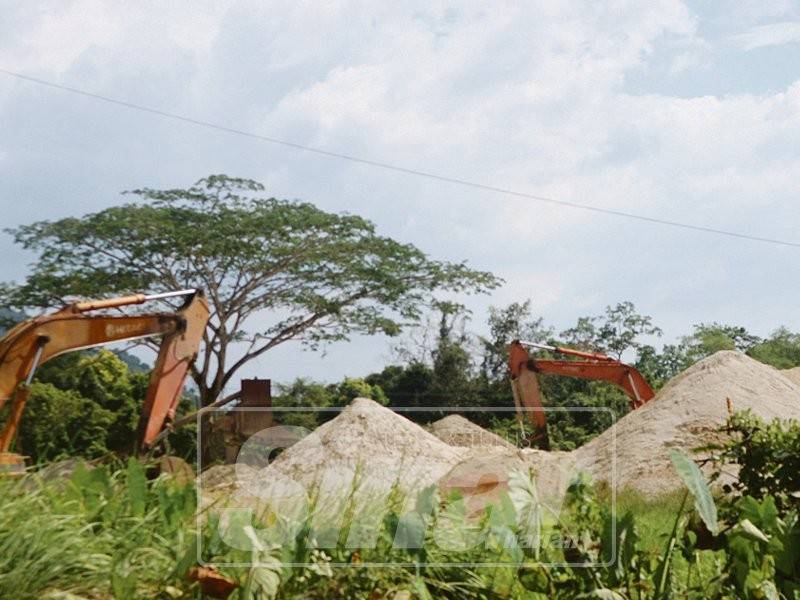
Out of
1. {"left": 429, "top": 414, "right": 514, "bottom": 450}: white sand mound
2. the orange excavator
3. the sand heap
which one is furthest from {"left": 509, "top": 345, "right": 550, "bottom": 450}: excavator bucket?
{"left": 429, "top": 414, "right": 514, "bottom": 450}: white sand mound

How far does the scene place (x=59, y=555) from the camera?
2.68 meters

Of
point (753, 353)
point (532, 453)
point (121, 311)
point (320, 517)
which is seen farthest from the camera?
point (753, 353)

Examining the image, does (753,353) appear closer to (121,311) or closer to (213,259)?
(213,259)

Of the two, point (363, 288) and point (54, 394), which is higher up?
point (363, 288)

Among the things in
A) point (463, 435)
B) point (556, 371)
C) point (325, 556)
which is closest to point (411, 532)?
point (325, 556)

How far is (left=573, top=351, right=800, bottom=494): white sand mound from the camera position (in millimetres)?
10211

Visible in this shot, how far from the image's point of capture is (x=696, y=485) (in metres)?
2.40

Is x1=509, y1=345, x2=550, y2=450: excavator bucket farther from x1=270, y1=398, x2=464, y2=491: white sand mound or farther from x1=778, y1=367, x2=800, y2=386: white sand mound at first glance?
x1=778, y1=367, x2=800, y2=386: white sand mound

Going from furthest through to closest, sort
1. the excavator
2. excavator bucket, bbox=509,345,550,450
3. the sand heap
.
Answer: excavator bucket, bbox=509,345,550,450
the sand heap
the excavator

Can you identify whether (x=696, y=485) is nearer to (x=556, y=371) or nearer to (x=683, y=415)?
(x=683, y=415)

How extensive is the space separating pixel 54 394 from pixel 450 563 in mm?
14075

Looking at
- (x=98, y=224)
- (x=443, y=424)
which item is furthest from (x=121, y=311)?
(x=443, y=424)

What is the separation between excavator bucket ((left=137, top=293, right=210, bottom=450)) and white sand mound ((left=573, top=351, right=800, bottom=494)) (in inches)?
167

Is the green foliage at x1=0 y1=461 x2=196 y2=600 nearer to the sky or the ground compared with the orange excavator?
nearer to the ground
